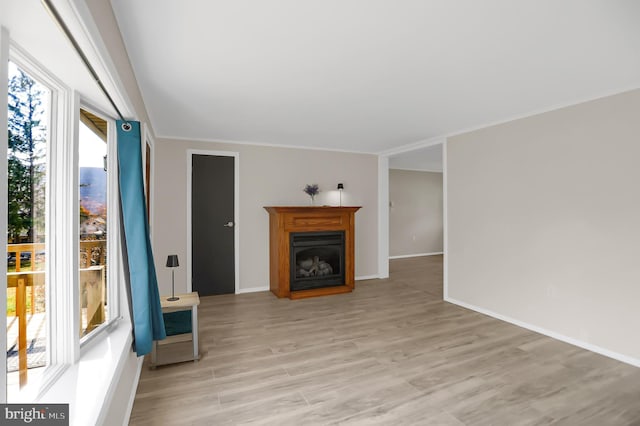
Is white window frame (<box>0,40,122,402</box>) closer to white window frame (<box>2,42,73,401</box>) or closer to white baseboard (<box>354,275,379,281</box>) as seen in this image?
white window frame (<box>2,42,73,401</box>)

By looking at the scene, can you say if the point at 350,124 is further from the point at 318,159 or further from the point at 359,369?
the point at 359,369

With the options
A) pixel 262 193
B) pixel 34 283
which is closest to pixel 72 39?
pixel 34 283

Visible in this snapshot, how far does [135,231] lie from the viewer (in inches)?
82.8

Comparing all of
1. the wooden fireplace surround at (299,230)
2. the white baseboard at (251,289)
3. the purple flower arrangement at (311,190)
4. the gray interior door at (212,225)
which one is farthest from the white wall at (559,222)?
the gray interior door at (212,225)

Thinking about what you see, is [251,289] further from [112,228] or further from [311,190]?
[112,228]

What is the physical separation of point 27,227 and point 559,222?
4214 millimetres

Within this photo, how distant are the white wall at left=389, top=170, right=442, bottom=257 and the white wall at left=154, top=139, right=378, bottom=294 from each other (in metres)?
2.56

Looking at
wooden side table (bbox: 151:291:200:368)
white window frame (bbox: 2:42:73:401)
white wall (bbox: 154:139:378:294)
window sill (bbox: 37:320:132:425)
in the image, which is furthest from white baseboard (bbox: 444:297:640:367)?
white window frame (bbox: 2:42:73:401)

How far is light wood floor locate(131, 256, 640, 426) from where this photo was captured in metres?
2.03

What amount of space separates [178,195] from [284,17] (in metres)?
3.56

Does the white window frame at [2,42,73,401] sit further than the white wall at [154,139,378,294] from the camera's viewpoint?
No

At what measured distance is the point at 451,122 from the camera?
3.86 meters

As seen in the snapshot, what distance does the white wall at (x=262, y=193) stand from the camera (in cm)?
452

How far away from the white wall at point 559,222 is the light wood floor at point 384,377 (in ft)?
1.01
